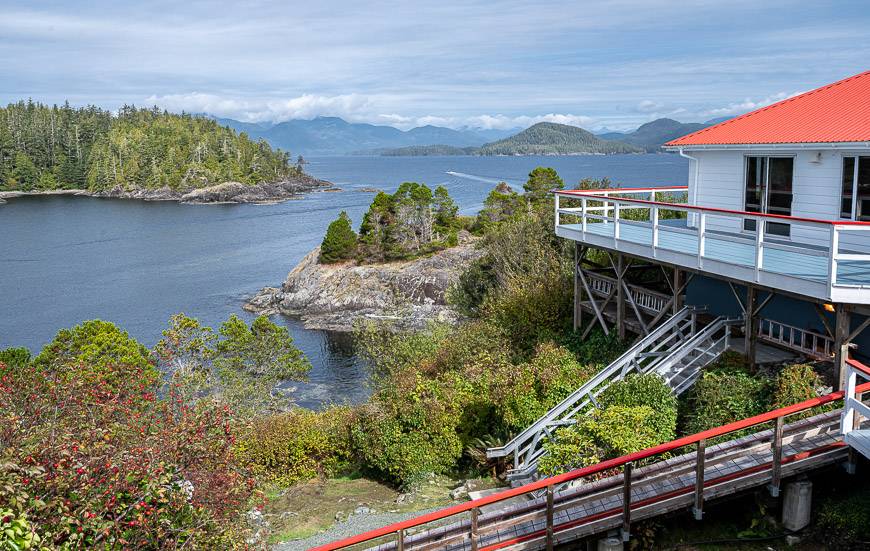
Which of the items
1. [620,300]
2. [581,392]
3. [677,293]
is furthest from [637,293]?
[581,392]

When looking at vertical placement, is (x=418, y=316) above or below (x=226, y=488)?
below

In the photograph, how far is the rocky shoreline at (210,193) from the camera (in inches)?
5738

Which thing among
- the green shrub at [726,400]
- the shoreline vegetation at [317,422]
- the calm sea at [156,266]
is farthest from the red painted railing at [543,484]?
the calm sea at [156,266]

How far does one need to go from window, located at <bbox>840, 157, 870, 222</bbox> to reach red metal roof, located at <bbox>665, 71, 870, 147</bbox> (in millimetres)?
560

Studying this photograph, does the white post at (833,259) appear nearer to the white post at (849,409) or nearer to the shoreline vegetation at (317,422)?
the shoreline vegetation at (317,422)

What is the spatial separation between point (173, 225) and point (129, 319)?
2220 inches

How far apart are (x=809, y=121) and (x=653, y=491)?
10243mm

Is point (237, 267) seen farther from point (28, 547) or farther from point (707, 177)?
point (28, 547)

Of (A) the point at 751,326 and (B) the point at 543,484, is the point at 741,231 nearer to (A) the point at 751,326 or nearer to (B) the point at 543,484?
(A) the point at 751,326

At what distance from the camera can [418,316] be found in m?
53.2

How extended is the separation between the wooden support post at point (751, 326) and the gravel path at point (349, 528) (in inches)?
260

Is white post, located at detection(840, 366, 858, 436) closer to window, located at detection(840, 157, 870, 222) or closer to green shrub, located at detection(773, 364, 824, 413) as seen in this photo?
green shrub, located at detection(773, 364, 824, 413)

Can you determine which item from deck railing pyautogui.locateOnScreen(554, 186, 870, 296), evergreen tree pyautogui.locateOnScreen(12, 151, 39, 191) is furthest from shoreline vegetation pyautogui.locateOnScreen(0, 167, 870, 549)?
evergreen tree pyautogui.locateOnScreen(12, 151, 39, 191)

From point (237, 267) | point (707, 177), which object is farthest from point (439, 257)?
point (707, 177)
